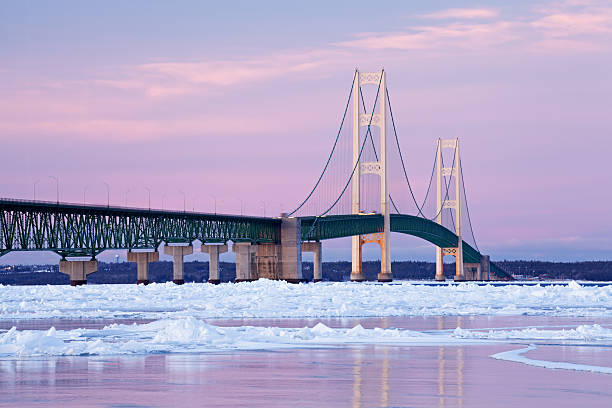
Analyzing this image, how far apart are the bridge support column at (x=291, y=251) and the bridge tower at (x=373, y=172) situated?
728 centimetres

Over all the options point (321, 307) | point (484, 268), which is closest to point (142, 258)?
point (321, 307)

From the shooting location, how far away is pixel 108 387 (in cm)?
1155

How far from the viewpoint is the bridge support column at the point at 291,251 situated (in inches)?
4082

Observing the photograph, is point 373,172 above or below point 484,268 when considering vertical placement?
above

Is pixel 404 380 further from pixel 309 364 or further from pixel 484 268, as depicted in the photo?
pixel 484 268

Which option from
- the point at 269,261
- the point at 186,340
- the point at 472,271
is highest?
the point at 269,261

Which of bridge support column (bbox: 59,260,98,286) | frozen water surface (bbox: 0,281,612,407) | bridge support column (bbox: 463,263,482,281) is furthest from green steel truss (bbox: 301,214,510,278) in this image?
frozen water surface (bbox: 0,281,612,407)

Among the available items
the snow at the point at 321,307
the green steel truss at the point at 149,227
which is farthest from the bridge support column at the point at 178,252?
the snow at the point at 321,307

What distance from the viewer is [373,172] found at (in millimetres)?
109938

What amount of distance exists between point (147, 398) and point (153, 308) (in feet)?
82.4

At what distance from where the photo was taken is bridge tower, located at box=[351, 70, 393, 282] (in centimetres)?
10688

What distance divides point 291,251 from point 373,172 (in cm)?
1401

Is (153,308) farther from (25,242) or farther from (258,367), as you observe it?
(25,242)

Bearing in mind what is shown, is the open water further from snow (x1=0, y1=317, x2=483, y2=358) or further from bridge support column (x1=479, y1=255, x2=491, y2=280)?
bridge support column (x1=479, y1=255, x2=491, y2=280)
